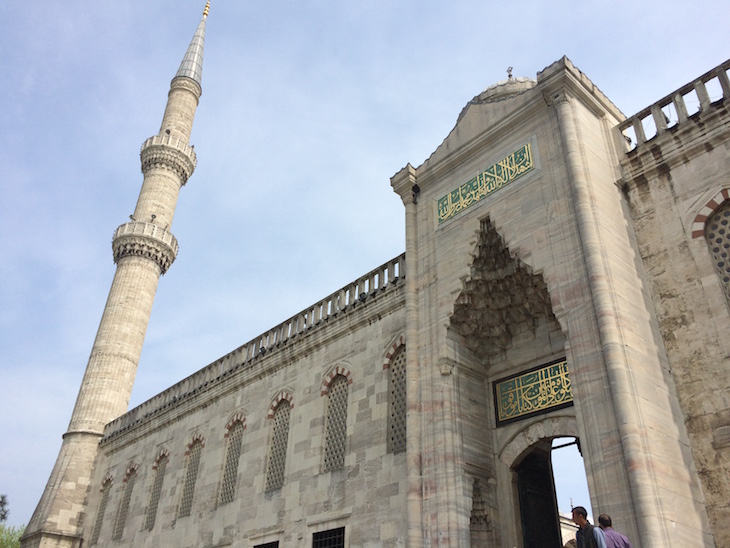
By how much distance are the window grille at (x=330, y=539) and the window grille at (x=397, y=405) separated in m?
1.71

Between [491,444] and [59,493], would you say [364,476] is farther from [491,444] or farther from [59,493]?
[59,493]

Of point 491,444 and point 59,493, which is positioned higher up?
point 59,493

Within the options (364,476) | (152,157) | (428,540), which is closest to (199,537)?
(364,476)

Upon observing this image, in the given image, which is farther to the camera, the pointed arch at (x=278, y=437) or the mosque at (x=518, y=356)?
the pointed arch at (x=278, y=437)

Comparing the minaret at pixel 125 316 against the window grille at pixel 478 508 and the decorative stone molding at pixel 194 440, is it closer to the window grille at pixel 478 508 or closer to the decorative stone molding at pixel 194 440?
the decorative stone molding at pixel 194 440

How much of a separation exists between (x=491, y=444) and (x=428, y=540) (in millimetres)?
1772

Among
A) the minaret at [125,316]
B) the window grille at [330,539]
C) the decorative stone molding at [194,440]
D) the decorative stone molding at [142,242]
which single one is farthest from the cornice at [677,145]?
the decorative stone molding at [142,242]

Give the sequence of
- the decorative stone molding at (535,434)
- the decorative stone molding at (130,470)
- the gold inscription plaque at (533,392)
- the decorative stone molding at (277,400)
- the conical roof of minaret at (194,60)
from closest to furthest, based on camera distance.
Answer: the decorative stone molding at (535,434) → the gold inscription plaque at (533,392) → the decorative stone molding at (277,400) → the decorative stone molding at (130,470) → the conical roof of minaret at (194,60)

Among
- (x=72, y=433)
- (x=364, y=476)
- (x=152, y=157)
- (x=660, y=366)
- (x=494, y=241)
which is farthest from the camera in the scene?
(x=152, y=157)

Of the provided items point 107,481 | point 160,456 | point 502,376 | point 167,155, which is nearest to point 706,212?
point 502,376

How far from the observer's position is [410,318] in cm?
952

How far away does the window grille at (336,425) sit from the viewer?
11352mm

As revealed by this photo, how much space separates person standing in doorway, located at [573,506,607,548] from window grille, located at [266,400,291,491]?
8.13 metres

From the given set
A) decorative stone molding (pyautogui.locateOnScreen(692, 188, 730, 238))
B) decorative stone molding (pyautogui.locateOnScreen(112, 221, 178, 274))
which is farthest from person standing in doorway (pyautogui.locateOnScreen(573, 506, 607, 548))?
decorative stone molding (pyautogui.locateOnScreen(112, 221, 178, 274))
